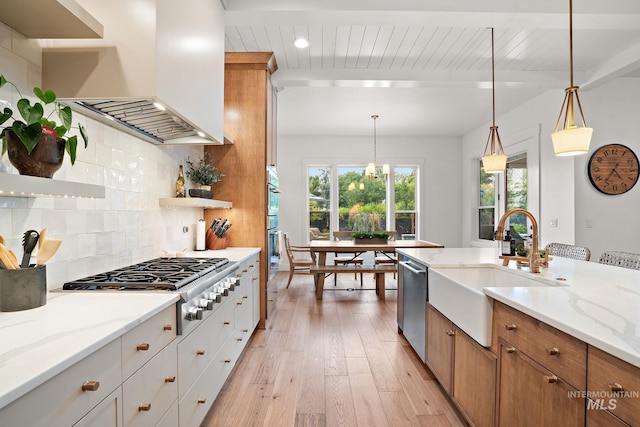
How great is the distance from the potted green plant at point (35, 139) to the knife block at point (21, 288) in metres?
0.35

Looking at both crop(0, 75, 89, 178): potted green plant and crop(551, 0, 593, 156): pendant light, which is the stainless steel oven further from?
crop(551, 0, 593, 156): pendant light

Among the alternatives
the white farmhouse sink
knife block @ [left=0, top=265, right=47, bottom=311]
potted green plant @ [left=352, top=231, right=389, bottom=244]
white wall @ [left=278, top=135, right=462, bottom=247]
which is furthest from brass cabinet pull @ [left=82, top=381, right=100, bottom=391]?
white wall @ [left=278, top=135, right=462, bottom=247]

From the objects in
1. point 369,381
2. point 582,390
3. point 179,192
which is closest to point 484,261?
point 369,381

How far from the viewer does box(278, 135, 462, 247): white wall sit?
23.1 ft

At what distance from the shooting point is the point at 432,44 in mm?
3260

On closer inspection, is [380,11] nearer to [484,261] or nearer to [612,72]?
[484,261]

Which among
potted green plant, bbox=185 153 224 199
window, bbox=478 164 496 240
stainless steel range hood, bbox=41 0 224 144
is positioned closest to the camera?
stainless steel range hood, bbox=41 0 224 144

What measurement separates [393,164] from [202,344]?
599cm

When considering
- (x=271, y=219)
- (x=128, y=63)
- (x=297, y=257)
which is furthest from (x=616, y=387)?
(x=297, y=257)

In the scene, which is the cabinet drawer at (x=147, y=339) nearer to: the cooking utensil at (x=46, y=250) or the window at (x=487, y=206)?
the cooking utensil at (x=46, y=250)

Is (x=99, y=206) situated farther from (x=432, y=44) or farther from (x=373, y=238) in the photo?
(x=373, y=238)

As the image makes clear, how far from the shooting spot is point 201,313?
1643 mm

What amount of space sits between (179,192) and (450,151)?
5901 mm

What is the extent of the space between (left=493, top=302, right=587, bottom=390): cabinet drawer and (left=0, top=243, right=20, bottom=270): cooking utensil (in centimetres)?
184
